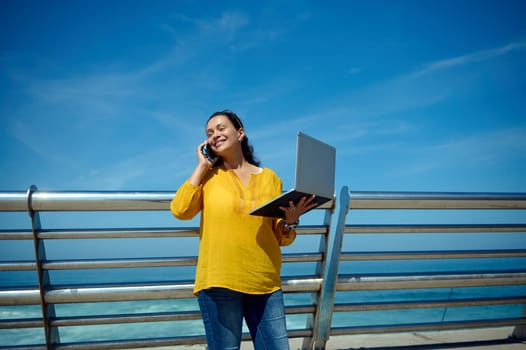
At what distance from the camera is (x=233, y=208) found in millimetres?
2449

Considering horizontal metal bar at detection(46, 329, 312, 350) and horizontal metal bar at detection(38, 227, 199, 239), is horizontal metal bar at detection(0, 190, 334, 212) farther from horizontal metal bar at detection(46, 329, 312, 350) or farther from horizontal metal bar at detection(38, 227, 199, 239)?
horizontal metal bar at detection(46, 329, 312, 350)

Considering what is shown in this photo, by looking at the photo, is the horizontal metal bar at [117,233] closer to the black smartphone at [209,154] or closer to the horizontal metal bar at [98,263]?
the horizontal metal bar at [98,263]

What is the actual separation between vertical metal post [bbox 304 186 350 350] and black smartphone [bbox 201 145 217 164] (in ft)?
3.62

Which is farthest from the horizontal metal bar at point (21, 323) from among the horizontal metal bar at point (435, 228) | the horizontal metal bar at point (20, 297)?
the horizontal metal bar at point (435, 228)

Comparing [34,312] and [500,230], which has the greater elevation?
[500,230]

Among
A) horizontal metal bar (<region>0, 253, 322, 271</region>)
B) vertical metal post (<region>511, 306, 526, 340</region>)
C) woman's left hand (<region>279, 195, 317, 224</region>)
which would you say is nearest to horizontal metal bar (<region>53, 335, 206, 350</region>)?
horizontal metal bar (<region>0, 253, 322, 271</region>)

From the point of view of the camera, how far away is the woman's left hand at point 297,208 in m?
2.45

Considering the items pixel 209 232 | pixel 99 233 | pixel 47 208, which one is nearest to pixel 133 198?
pixel 99 233

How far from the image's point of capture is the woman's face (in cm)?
268

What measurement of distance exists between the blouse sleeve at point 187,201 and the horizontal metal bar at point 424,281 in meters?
1.40

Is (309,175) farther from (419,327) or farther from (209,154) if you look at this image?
(419,327)

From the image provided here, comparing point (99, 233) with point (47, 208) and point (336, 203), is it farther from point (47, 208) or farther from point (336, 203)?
point (336, 203)

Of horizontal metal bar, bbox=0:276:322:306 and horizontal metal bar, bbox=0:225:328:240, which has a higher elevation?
horizontal metal bar, bbox=0:225:328:240

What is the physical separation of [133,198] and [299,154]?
132 centimetres
